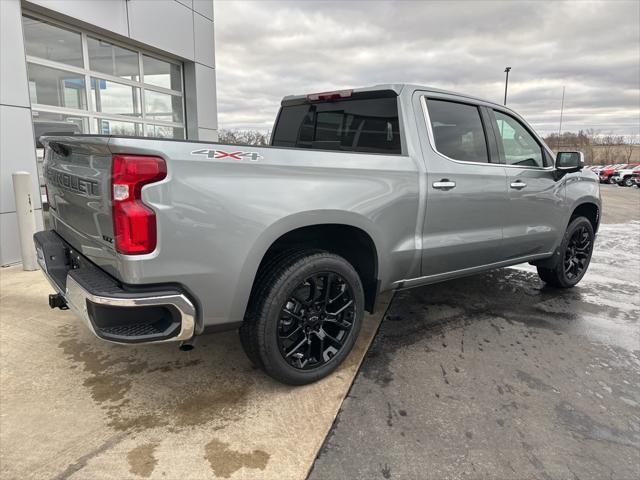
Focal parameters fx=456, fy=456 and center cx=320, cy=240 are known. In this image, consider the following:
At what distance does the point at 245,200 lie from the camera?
234 centimetres

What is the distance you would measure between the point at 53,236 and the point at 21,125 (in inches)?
141

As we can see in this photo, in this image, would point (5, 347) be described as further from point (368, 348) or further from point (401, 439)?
point (401, 439)

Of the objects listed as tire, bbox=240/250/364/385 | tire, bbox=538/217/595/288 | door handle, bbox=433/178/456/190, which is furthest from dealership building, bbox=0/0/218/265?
tire, bbox=538/217/595/288

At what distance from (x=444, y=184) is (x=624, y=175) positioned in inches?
1324

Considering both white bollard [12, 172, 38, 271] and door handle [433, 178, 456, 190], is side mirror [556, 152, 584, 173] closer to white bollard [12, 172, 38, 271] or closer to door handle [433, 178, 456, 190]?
door handle [433, 178, 456, 190]

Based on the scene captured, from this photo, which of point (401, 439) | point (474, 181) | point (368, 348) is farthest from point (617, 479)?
point (474, 181)

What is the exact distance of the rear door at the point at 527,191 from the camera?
13.2ft

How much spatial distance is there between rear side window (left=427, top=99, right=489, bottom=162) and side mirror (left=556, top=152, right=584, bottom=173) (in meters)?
1.06

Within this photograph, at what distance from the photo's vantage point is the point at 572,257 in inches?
200

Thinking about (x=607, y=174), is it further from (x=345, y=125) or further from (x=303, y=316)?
(x=303, y=316)

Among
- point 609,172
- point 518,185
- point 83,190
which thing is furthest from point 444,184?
point 609,172

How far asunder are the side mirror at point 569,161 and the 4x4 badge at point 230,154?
3.32 metres

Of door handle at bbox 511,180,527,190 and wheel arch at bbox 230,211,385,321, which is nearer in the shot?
wheel arch at bbox 230,211,385,321

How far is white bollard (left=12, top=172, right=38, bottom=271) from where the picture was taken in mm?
5324
